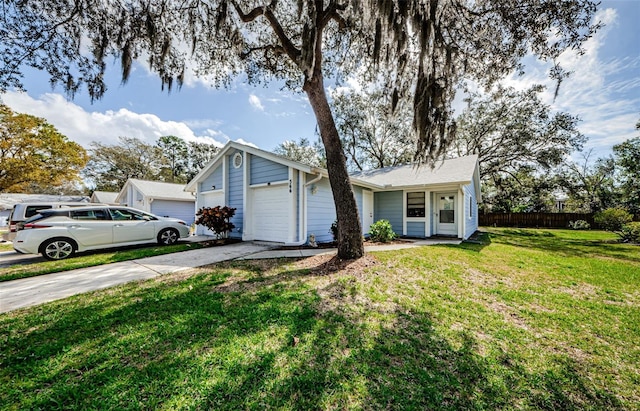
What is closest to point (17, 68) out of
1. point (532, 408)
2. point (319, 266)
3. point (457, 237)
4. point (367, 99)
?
point (319, 266)

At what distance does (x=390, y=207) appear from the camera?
11867 mm

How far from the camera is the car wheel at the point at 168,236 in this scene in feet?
27.5

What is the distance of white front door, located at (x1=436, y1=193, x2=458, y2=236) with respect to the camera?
1082 cm

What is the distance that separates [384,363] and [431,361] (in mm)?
491

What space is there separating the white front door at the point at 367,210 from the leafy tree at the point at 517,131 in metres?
11.6

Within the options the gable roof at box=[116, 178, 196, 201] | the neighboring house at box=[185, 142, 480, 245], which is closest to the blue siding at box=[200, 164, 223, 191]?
the neighboring house at box=[185, 142, 480, 245]

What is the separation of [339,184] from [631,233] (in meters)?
14.2

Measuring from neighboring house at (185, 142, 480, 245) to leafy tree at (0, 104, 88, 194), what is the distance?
47.1 ft

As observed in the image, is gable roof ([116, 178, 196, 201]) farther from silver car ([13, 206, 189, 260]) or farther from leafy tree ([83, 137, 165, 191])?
leafy tree ([83, 137, 165, 191])

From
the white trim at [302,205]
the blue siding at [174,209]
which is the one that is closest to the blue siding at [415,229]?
the white trim at [302,205]

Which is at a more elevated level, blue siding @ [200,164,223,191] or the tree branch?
the tree branch

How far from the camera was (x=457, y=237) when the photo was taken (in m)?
10.6

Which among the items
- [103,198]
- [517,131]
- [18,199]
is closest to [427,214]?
[517,131]

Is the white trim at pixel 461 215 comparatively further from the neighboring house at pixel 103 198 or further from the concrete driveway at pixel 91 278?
the neighboring house at pixel 103 198
